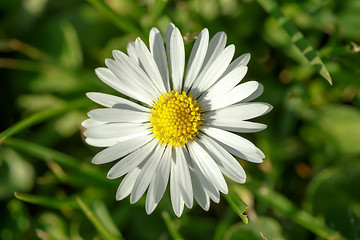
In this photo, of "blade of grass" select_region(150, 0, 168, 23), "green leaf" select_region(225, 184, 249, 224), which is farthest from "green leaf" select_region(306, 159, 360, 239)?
"blade of grass" select_region(150, 0, 168, 23)

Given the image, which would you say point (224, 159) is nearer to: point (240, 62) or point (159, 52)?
point (240, 62)

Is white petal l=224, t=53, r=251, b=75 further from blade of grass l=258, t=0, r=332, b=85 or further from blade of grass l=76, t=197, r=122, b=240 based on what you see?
blade of grass l=76, t=197, r=122, b=240

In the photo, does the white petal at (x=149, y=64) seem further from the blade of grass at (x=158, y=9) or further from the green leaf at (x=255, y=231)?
the green leaf at (x=255, y=231)

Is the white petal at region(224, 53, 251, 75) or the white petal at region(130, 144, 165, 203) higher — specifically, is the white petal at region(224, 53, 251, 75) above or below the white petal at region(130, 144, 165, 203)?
above

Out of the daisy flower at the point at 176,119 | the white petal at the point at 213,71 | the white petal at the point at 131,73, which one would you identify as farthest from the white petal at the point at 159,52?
the white petal at the point at 213,71

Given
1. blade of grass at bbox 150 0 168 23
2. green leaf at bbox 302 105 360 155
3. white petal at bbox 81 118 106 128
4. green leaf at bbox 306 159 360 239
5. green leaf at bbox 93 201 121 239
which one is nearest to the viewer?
Result: white petal at bbox 81 118 106 128

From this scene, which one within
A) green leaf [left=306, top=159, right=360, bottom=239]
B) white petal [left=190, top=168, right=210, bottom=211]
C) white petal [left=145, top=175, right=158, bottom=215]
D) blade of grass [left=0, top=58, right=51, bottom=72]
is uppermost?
blade of grass [left=0, top=58, right=51, bottom=72]

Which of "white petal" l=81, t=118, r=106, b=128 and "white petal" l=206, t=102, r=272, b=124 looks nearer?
"white petal" l=206, t=102, r=272, b=124
